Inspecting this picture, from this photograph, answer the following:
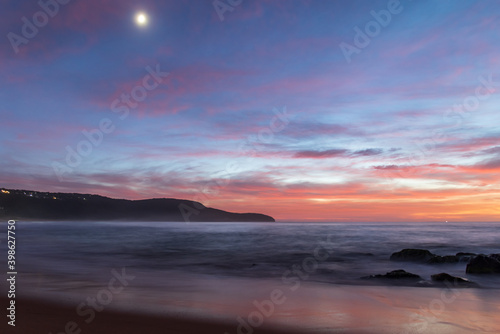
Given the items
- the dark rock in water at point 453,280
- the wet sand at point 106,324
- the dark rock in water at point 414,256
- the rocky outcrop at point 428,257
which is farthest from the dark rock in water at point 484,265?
the wet sand at point 106,324

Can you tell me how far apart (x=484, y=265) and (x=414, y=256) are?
6271 millimetres

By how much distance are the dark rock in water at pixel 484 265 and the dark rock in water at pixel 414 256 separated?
4813 mm

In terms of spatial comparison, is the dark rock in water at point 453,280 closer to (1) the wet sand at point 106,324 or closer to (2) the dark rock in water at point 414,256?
(2) the dark rock in water at point 414,256

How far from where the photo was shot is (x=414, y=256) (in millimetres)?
22656

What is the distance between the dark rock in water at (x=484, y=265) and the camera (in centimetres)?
1620

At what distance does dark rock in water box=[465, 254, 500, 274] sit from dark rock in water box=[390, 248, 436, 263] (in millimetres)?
4813

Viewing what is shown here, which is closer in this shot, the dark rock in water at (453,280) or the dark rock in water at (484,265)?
the dark rock in water at (453,280)

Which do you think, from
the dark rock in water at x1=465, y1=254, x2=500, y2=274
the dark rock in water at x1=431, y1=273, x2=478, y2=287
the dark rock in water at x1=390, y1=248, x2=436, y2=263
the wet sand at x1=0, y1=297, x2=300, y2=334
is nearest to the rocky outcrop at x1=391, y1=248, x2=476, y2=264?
the dark rock in water at x1=390, y1=248, x2=436, y2=263

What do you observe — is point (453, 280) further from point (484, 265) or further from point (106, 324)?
point (106, 324)

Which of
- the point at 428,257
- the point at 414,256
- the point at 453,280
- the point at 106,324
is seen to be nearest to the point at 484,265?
Result: the point at 453,280

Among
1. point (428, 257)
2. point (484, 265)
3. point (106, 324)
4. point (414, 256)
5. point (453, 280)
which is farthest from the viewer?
point (414, 256)

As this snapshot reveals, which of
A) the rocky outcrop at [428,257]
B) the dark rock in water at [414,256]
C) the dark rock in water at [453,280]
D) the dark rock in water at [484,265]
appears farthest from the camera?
the dark rock in water at [414,256]

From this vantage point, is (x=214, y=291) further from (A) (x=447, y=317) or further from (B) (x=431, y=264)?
(B) (x=431, y=264)

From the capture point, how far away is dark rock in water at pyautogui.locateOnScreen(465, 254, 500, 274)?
53.2 ft
